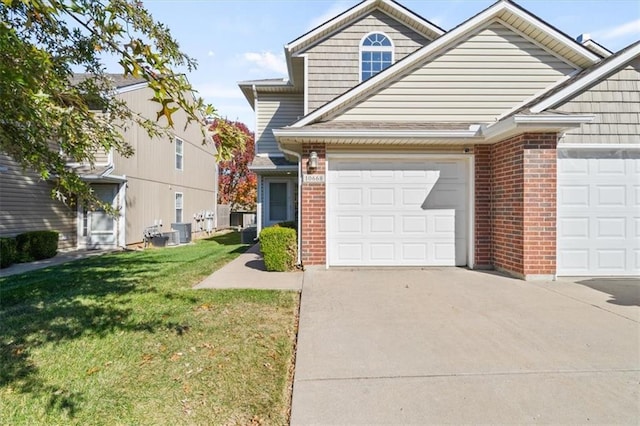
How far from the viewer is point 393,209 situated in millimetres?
7723

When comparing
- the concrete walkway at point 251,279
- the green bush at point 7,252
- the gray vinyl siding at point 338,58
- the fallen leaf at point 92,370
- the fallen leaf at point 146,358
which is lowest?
the fallen leaf at point 92,370

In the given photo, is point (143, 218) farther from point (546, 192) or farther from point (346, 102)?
point (546, 192)

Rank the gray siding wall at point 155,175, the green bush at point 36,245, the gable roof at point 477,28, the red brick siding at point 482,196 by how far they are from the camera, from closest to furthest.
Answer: the gable roof at point 477,28
the red brick siding at point 482,196
the green bush at point 36,245
the gray siding wall at point 155,175

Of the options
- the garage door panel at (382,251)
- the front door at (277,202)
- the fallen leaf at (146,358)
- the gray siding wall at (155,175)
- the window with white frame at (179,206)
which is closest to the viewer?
the fallen leaf at (146,358)

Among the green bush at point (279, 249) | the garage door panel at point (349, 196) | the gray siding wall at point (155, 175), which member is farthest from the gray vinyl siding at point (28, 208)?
the garage door panel at point (349, 196)

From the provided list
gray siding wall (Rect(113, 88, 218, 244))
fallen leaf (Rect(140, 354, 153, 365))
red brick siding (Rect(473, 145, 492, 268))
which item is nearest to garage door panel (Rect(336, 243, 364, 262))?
red brick siding (Rect(473, 145, 492, 268))

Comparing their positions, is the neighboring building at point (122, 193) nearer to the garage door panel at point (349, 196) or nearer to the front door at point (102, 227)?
the front door at point (102, 227)

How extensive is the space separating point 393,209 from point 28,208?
1178 cm

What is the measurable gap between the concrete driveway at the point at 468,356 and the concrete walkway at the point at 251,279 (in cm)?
76

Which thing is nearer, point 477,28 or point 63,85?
point 63,85

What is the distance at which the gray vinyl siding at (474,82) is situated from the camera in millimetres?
7805

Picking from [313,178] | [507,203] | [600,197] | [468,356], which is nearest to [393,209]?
[313,178]

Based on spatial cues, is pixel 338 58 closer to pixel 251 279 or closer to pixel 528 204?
pixel 528 204

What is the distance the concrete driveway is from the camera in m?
2.66
